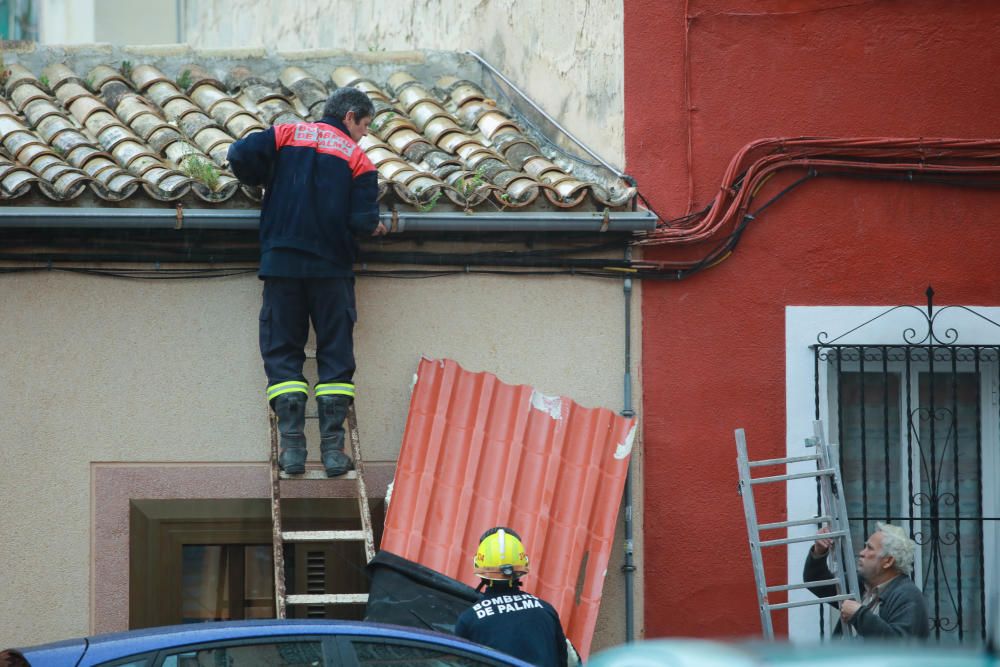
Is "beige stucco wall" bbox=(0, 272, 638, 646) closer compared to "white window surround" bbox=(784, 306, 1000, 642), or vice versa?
"beige stucco wall" bbox=(0, 272, 638, 646)

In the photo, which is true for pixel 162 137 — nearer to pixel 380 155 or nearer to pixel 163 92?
pixel 163 92

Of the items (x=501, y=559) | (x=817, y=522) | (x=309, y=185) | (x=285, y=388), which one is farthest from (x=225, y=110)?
(x=817, y=522)

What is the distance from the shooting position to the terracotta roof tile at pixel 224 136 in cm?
819

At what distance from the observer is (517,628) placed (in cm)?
668

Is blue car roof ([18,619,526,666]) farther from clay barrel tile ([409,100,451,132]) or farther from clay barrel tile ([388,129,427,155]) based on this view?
clay barrel tile ([409,100,451,132])

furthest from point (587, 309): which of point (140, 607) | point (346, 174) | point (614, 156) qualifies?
point (140, 607)

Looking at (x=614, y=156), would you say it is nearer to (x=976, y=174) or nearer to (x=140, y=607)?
(x=976, y=174)

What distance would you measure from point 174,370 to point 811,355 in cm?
→ 362

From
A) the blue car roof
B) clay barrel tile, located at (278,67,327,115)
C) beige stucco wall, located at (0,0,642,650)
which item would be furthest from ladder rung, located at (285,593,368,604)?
clay barrel tile, located at (278,67,327,115)

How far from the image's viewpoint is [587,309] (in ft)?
28.2

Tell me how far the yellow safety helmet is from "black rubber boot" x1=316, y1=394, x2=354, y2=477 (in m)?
1.15

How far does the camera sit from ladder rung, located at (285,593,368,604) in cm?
753

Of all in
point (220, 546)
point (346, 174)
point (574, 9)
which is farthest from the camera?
point (574, 9)

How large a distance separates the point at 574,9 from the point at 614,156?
108 centimetres
